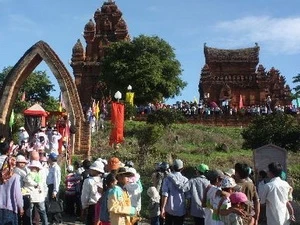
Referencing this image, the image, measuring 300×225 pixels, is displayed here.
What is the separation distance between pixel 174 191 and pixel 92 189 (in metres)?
1.34

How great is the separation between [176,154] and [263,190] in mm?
17020

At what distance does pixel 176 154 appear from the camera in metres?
24.5

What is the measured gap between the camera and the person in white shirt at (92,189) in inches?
338

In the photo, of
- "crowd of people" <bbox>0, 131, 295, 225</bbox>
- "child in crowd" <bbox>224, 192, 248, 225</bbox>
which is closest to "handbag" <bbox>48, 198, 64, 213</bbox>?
"crowd of people" <bbox>0, 131, 295, 225</bbox>

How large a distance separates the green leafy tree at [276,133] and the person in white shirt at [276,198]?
14.3 m

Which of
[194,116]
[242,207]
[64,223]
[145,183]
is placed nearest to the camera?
[242,207]

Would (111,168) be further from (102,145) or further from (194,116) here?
(194,116)

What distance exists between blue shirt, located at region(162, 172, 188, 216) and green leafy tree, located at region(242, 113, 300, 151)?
43.9 feet

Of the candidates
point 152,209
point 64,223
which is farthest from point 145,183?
point 152,209

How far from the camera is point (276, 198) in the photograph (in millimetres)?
7395

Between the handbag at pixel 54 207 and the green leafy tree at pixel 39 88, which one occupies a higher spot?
the green leafy tree at pixel 39 88

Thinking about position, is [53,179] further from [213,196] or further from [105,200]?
[213,196]

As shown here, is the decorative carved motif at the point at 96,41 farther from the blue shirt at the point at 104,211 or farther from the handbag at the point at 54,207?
the blue shirt at the point at 104,211

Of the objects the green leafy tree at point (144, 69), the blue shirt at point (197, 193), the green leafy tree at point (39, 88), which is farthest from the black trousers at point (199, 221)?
the green leafy tree at point (39, 88)
